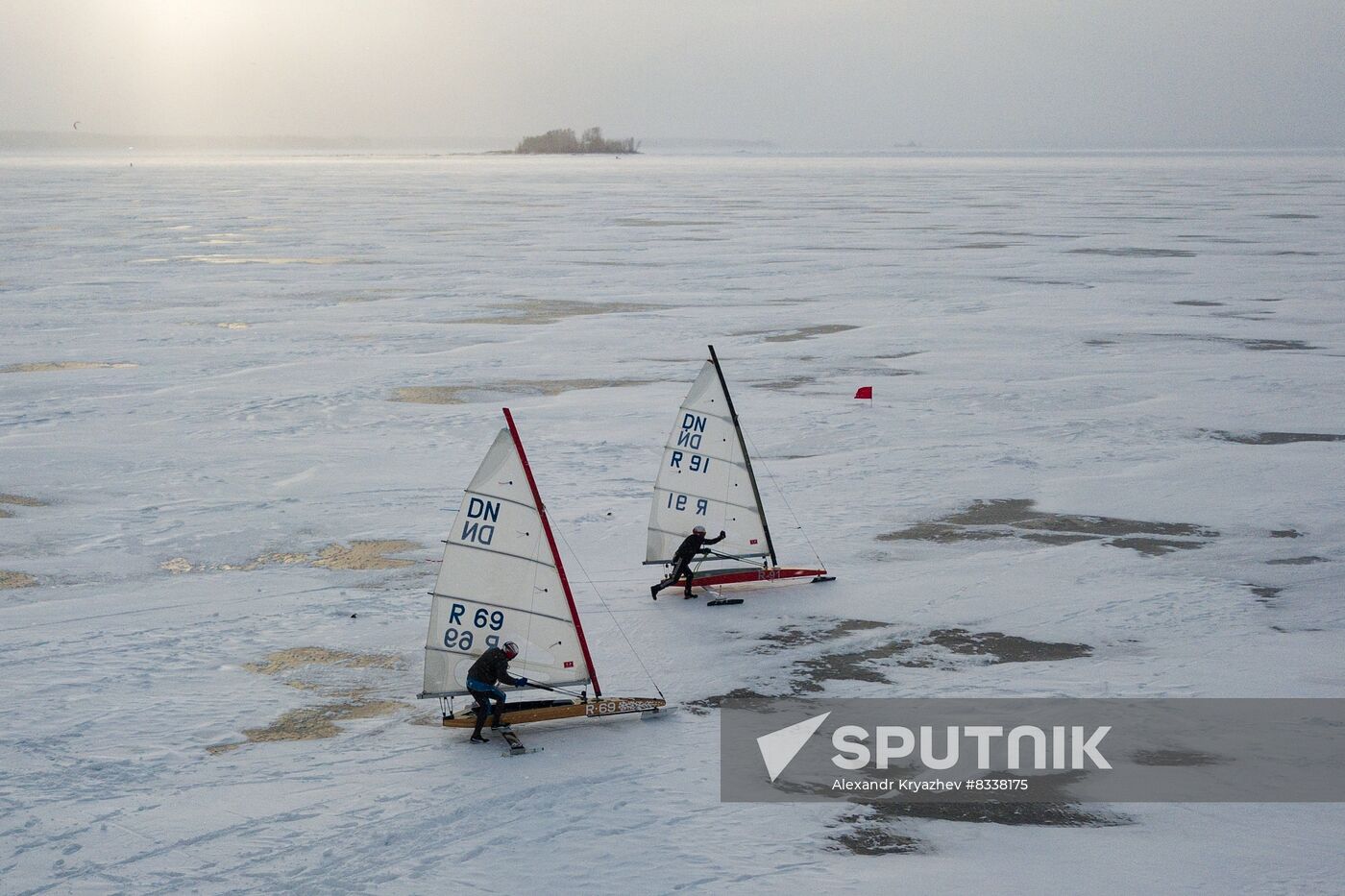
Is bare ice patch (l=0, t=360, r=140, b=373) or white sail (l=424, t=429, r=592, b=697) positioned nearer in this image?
white sail (l=424, t=429, r=592, b=697)

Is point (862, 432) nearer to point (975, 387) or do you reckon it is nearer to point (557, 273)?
point (975, 387)

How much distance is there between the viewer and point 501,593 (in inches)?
468

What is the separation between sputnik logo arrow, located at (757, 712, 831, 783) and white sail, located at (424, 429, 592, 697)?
5.76 ft

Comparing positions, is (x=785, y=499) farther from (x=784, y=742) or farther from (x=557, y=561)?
(x=784, y=742)

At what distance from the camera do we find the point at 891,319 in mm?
33844

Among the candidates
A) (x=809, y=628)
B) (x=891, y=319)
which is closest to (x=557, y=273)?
(x=891, y=319)

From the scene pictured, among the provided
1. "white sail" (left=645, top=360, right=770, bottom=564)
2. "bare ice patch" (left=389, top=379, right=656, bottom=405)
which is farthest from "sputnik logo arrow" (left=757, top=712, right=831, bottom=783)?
"bare ice patch" (left=389, top=379, right=656, bottom=405)

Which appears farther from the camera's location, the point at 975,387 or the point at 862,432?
the point at 975,387

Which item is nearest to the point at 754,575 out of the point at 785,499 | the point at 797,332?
the point at 785,499

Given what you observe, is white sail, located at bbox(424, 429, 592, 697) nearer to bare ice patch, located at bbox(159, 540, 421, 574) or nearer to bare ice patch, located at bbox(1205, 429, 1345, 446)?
bare ice patch, located at bbox(159, 540, 421, 574)

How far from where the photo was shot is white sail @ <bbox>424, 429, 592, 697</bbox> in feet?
38.3

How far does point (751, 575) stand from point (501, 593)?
4.31m

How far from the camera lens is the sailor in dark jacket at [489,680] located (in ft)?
37.6

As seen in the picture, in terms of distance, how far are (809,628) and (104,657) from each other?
694 centimetres
